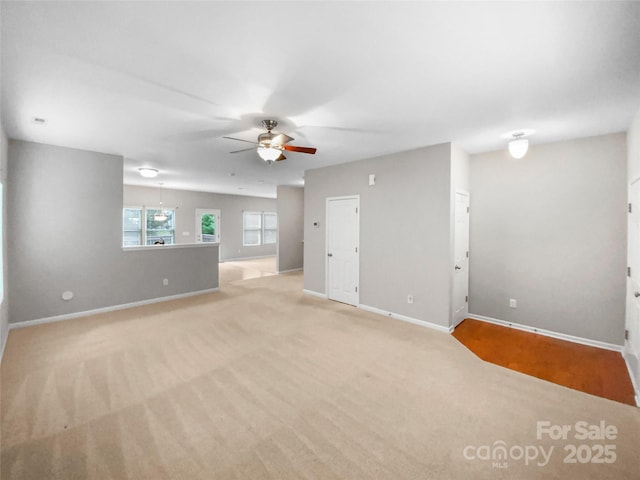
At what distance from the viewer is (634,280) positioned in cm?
276

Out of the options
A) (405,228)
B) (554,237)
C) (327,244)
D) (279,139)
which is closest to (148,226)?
(327,244)

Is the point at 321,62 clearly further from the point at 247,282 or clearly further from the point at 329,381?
the point at 247,282

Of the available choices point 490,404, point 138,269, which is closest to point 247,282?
point 138,269

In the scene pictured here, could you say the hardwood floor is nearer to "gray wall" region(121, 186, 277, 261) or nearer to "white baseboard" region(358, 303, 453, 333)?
"white baseboard" region(358, 303, 453, 333)

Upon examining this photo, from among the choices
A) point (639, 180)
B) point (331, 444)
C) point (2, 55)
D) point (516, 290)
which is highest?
point (2, 55)

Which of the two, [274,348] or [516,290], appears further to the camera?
[516,290]

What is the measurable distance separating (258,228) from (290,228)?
3.48m

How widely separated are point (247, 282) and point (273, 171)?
2.96m

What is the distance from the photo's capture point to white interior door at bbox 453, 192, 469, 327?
158 inches

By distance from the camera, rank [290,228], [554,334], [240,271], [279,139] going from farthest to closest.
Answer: [290,228] < [240,271] < [554,334] < [279,139]

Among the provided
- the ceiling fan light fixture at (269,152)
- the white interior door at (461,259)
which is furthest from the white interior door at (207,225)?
the white interior door at (461,259)

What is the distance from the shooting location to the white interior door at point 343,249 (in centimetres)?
500

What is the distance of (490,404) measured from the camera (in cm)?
228

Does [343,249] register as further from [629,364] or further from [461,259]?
[629,364]
